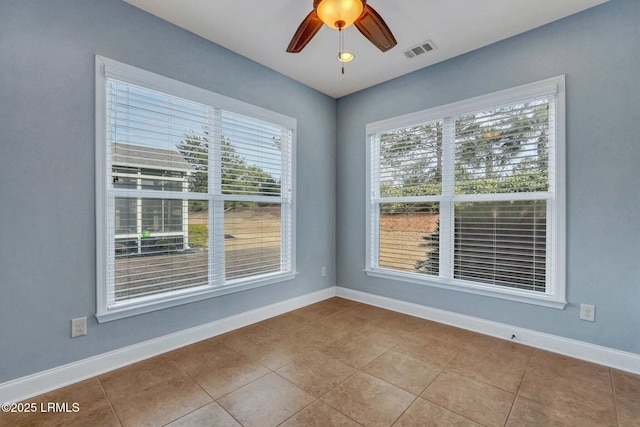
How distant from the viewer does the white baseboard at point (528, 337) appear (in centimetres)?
218

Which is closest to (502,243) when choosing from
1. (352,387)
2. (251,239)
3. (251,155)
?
(352,387)

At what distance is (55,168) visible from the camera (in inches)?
76.5

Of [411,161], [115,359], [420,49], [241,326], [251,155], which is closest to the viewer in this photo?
[115,359]

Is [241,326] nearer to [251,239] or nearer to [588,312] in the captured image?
[251,239]

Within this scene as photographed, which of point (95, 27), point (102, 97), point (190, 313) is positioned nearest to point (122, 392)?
point (190, 313)

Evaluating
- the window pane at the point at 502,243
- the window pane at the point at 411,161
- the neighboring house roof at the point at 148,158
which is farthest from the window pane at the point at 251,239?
the window pane at the point at 502,243

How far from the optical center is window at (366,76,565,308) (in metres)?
2.50

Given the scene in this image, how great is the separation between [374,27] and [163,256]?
2.38m

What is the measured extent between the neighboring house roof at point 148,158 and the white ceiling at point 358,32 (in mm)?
1095

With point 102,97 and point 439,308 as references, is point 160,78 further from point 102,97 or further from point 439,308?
point 439,308

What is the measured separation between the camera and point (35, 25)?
1.88m

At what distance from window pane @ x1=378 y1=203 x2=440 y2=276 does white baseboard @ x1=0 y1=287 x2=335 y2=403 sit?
1581 millimetres

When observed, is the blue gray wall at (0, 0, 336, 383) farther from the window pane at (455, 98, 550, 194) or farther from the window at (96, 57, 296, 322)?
the window pane at (455, 98, 550, 194)

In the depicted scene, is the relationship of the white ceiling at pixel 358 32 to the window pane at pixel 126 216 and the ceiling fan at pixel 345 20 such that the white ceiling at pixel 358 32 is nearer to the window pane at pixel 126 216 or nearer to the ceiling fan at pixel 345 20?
the ceiling fan at pixel 345 20
